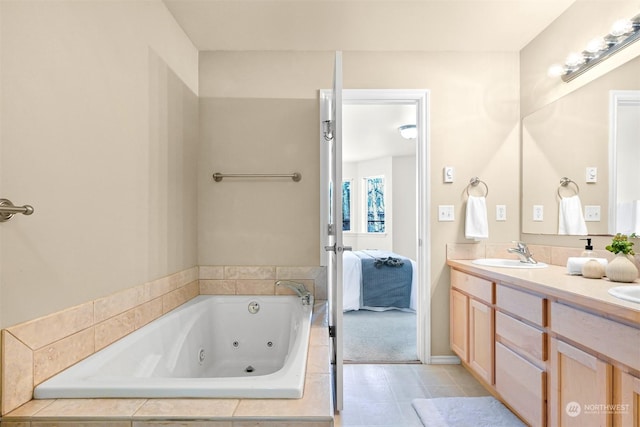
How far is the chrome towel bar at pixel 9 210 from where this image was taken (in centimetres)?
98

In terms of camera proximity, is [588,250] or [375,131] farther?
[375,131]

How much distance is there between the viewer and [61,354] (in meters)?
1.21

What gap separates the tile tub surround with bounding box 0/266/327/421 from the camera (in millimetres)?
1038

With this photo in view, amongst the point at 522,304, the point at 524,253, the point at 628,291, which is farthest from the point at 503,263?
the point at 628,291

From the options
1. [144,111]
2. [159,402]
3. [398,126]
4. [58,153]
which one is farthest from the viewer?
[398,126]

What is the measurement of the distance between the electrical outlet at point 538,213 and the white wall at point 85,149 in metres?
2.49

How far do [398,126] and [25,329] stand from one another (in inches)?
173

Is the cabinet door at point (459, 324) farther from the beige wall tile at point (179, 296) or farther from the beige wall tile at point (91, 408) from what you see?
the beige wall tile at point (91, 408)

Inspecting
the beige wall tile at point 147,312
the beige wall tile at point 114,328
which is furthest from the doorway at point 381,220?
the beige wall tile at point 114,328

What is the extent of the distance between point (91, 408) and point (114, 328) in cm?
58

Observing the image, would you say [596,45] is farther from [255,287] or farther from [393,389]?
[255,287]

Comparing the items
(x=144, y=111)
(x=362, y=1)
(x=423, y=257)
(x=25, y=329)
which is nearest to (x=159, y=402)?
(x=25, y=329)

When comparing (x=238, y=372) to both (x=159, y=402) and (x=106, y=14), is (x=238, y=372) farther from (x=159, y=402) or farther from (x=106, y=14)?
(x=106, y=14)

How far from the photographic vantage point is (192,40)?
2.45 meters
